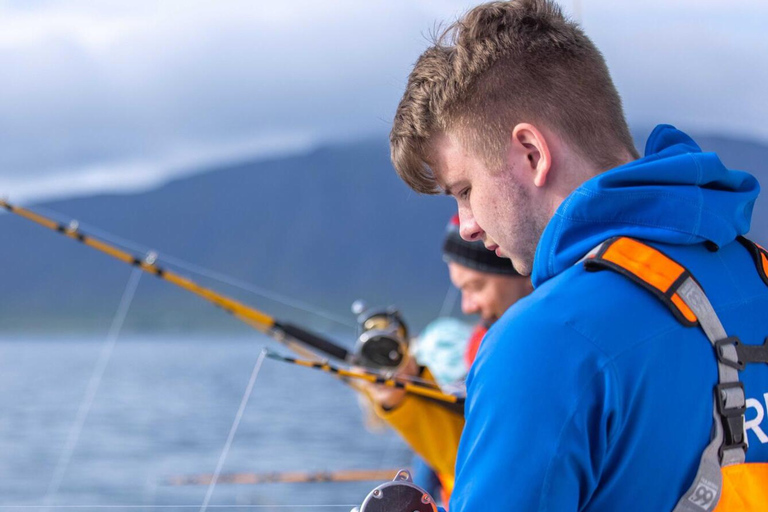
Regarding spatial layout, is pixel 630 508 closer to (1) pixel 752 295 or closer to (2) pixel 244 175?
(1) pixel 752 295

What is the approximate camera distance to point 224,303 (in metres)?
2.67

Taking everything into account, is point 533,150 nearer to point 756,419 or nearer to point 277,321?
point 756,419

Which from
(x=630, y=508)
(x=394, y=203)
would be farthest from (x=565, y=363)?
(x=394, y=203)

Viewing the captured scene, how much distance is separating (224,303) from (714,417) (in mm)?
1982

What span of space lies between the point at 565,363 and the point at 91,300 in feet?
146

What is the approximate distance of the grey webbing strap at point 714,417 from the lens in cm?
80

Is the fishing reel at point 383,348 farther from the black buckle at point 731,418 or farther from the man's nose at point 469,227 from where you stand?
the black buckle at point 731,418

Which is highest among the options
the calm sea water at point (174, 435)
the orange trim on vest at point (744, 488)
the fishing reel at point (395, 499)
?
the orange trim on vest at point (744, 488)

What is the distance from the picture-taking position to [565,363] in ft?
2.48

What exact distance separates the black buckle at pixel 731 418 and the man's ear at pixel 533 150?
23 cm

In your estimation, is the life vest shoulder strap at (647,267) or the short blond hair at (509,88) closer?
the life vest shoulder strap at (647,267)

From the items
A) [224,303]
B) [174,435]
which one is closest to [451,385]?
[224,303]

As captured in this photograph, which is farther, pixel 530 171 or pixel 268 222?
pixel 268 222

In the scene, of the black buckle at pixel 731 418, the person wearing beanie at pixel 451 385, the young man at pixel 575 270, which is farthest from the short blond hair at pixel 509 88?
the person wearing beanie at pixel 451 385
